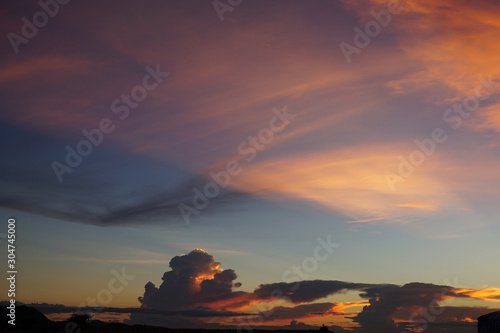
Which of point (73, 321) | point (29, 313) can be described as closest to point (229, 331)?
point (73, 321)

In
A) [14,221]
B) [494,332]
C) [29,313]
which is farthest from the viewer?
[29,313]

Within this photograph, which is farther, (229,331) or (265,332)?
(265,332)

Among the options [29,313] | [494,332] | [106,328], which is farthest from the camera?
[29,313]

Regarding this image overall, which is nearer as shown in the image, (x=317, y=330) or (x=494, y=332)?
(x=494, y=332)

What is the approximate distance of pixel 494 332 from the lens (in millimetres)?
76062

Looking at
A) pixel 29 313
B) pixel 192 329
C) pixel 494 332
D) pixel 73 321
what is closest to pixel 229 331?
pixel 192 329

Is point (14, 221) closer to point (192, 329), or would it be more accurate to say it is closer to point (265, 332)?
point (192, 329)

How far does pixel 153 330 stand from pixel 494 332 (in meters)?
51.9

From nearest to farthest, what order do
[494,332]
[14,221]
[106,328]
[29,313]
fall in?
[14,221]
[494,332]
[106,328]
[29,313]

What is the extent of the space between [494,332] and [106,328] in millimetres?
60389

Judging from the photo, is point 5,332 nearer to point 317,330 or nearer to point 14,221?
point 14,221

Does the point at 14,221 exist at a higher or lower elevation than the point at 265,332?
higher

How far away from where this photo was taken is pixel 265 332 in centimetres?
8462

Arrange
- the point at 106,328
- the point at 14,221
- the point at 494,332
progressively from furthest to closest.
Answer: the point at 106,328
the point at 494,332
the point at 14,221
